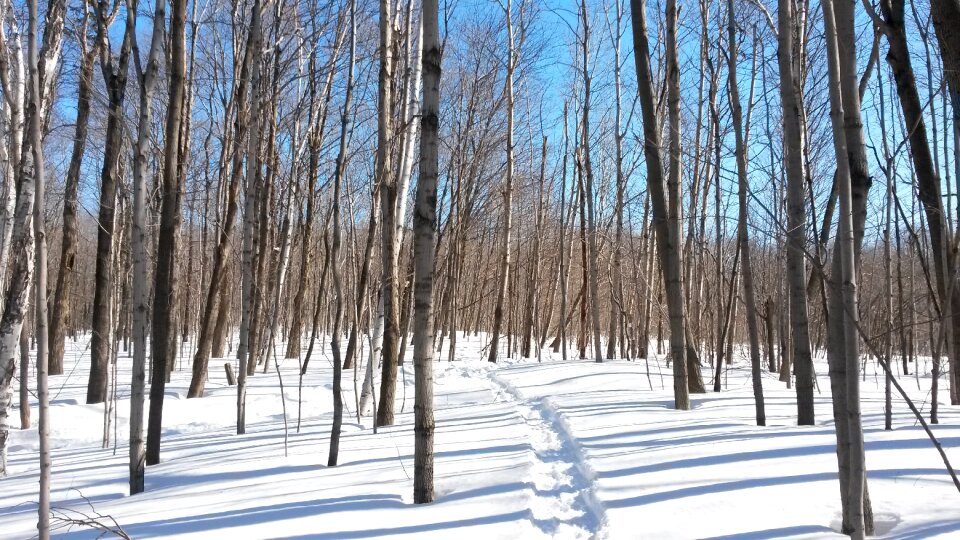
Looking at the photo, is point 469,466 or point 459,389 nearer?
point 469,466

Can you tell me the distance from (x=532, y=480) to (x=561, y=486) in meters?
0.23

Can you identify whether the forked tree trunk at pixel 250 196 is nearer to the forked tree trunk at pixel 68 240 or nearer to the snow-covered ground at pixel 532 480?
the snow-covered ground at pixel 532 480

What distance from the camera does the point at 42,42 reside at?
770cm

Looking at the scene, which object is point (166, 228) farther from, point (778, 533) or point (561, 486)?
point (778, 533)

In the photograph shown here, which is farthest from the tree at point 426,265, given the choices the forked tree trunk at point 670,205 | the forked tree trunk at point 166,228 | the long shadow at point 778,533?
the forked tree trunk at point 670,205

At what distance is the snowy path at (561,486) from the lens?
369 cm

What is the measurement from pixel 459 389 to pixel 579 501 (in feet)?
23.8

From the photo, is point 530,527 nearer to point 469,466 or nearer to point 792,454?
point 469,466

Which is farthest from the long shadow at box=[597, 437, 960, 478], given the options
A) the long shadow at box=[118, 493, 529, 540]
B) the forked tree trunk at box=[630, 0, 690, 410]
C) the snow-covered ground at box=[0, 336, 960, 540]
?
the forked tree trunk at box=[630, 0, 690, 410]

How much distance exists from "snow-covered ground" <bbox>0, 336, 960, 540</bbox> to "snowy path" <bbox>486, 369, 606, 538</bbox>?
0.7 inches

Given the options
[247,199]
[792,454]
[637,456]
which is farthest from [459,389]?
[792,454]

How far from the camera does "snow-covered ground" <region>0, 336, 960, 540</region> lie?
3.43 m

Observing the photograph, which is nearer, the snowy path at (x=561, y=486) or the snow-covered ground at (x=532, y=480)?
the snow-covered ground at (x=532, y=480)

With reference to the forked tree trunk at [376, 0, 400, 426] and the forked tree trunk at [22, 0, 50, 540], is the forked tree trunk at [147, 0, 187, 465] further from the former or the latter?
the forked tree trunk at [22, 0, 50, 540]
